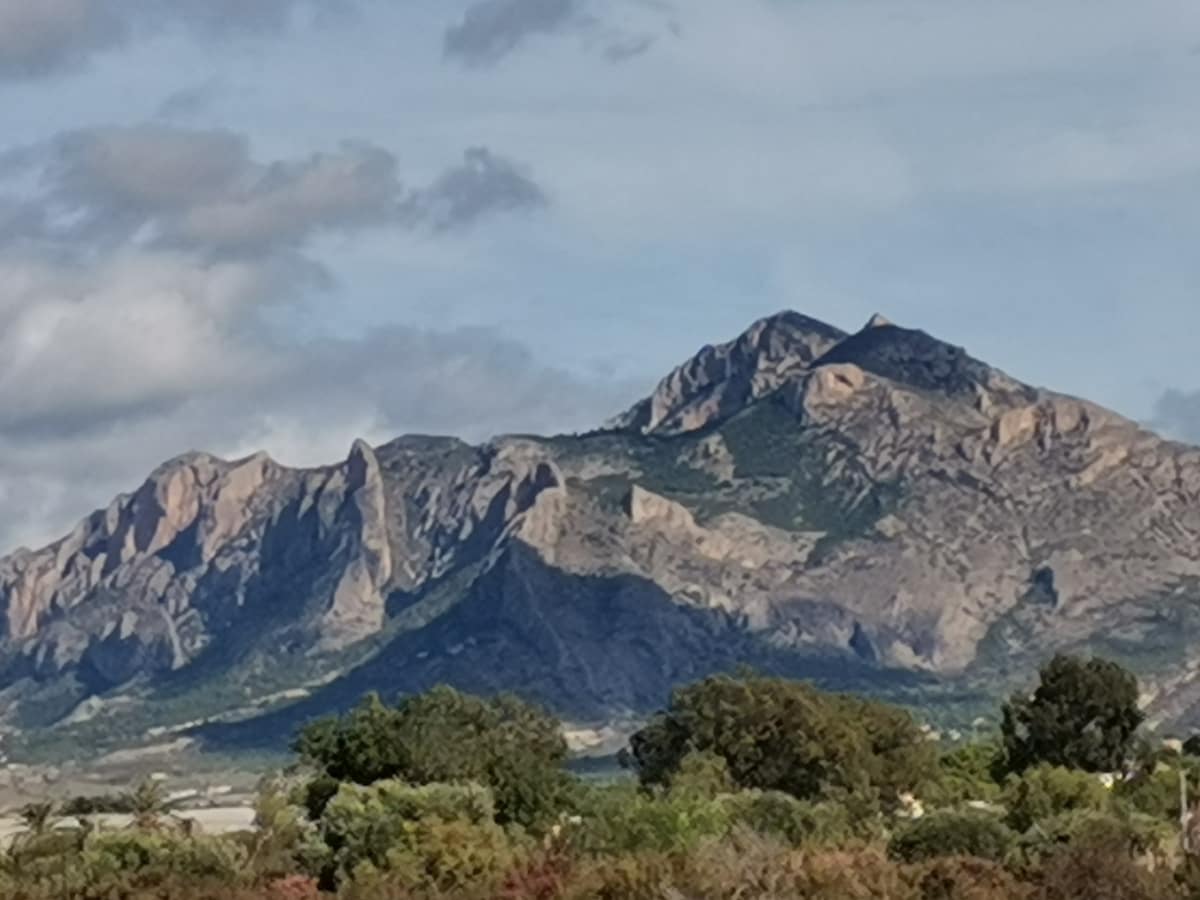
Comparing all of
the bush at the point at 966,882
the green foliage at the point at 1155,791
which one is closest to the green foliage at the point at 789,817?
the green foliage at the point at 1155,791

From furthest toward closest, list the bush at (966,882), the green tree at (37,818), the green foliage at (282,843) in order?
the green tree at (37,818) → the green foliage at (282,843) → the bush at (966,882)

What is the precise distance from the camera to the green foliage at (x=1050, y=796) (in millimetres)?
65125

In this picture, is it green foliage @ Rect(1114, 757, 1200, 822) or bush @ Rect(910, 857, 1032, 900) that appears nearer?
bush @ Rect(910, 857, 1032, 900)

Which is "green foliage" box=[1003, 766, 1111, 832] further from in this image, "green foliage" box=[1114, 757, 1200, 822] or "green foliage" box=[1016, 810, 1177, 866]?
"green foliage" box=[1016, 810, 1177, 866]

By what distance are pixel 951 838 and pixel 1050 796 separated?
73.4 ft

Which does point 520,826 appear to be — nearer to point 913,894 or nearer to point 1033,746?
point 913,894

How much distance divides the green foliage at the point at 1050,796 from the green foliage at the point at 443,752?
12.2 meters

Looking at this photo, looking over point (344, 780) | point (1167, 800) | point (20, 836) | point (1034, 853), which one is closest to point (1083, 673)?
point (1167, 800)

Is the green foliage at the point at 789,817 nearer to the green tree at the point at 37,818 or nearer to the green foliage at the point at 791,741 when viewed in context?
the green foliage at the point at 791,741

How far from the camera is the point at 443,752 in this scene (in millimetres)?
66000

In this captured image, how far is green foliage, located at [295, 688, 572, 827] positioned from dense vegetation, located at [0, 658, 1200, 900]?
0.08 metres

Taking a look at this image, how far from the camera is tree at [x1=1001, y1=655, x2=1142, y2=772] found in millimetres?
107062

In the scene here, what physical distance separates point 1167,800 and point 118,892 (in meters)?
45.6

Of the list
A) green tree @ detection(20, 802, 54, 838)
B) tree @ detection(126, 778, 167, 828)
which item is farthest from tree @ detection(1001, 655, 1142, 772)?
green tree @ detection(20, 802, 54, 838)
